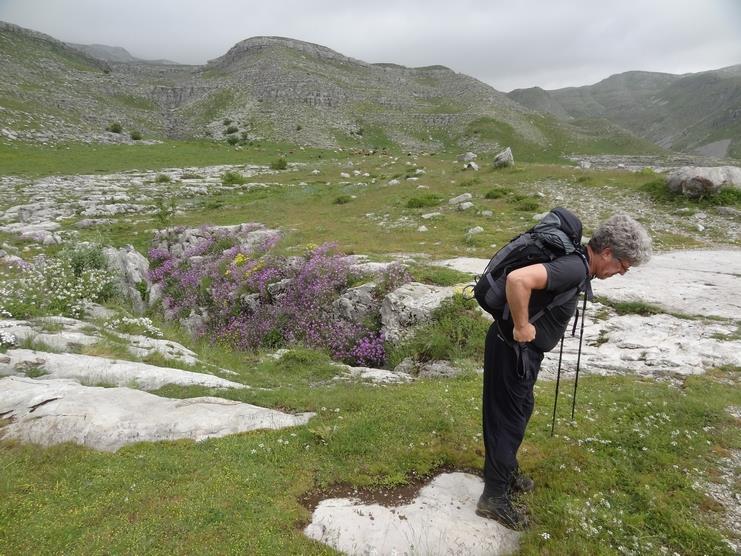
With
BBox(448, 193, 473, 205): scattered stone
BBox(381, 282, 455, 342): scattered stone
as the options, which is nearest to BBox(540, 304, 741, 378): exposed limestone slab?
BBox(381, 282, 455, 342): scattered stone

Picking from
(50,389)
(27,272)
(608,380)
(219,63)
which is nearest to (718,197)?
(608,380)

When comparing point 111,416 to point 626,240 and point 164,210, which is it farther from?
point 164,210

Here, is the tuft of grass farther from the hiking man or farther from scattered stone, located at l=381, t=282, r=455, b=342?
the hiking man

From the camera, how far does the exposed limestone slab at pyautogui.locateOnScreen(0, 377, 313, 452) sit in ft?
21.1

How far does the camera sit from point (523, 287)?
4418 millimetres

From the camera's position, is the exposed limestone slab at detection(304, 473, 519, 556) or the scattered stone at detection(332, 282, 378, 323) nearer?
the exposed limestone slab at detection(304, 473, 519, 556)

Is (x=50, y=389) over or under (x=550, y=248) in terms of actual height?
under

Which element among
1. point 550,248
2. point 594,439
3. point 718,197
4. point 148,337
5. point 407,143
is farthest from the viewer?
point 407,143

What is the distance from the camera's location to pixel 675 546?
4.82m

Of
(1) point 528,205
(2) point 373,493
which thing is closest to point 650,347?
(2) point 373,493

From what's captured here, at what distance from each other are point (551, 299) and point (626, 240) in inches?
41.6

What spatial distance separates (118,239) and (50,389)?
19.1 m

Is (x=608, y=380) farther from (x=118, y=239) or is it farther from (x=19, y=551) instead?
(x=118, y=239)

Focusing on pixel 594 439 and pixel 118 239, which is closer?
pixel 594 439
